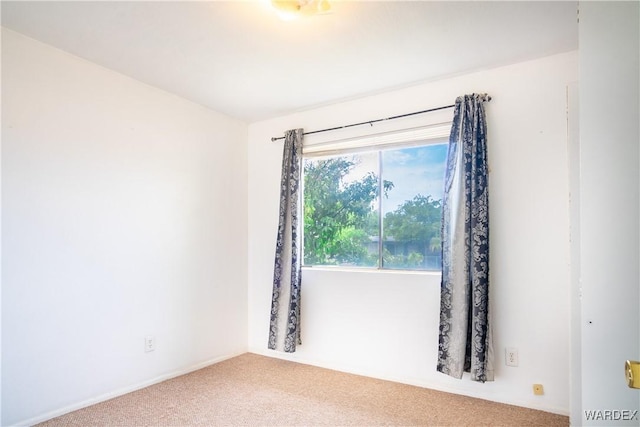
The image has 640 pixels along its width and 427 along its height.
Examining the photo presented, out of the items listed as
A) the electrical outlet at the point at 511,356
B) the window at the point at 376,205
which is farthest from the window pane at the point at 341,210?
the electrical outlet at the point at 511,356

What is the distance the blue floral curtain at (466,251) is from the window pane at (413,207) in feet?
0.82

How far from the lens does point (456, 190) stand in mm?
2682

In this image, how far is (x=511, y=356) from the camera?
2549 mm

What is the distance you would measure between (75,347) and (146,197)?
1.16 m

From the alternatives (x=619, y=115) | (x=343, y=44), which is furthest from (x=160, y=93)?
(x=619, y=115)

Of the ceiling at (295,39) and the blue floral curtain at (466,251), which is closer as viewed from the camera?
the ceiling at (295,39)

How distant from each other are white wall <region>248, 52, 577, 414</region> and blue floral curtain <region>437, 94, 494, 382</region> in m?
0.15

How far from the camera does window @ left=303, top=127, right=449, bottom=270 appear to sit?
299 cm

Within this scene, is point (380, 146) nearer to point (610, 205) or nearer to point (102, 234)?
point (102, 234)

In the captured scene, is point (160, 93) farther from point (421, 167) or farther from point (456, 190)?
point (456, 190)

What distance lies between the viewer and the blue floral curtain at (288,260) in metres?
3.32

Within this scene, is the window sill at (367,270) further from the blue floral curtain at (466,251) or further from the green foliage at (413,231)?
the blue floral curtain at (466,251)

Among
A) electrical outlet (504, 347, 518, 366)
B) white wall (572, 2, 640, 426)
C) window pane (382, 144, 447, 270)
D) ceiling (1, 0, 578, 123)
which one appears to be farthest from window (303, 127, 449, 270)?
white wall (572, 2, 640, 426)

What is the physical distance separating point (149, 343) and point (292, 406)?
1.26 meters
